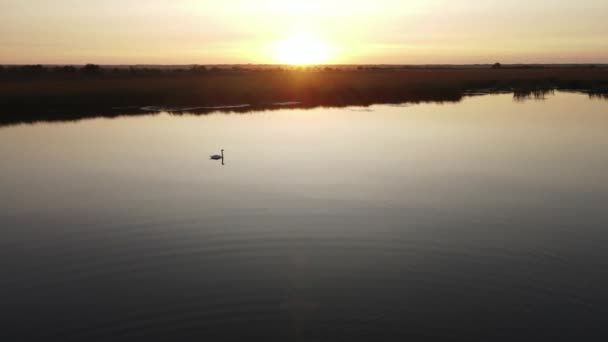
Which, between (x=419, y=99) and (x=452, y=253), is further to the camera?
(x=419, y=99)

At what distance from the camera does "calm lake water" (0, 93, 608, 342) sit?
24.6 feet

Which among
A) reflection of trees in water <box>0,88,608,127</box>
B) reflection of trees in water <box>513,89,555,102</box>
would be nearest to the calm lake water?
reflection of trees in water <box>0,88,608,127</box>

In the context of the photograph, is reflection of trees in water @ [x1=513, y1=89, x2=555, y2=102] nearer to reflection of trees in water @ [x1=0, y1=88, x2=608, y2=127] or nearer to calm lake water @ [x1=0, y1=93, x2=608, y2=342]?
reflection of trees in water @ [x1=0, y1=88, x2=608, y2=127]

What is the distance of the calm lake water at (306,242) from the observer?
7504 millimetres

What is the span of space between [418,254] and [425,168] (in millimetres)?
7383

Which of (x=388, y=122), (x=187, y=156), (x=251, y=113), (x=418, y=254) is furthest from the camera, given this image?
(x=251, y=113)

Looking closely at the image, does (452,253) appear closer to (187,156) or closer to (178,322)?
(178,322)

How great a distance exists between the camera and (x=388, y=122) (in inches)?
1096

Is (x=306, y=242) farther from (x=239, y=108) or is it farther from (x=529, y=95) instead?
(x=529, y=95)

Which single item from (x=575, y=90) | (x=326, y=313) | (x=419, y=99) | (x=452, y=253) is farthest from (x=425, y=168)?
(x=575, y=90)

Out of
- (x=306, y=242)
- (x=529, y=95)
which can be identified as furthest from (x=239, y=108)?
Answer: (x=306, y=242)

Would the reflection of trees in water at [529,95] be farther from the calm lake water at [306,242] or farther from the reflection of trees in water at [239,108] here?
the calm lake water at [306,242]

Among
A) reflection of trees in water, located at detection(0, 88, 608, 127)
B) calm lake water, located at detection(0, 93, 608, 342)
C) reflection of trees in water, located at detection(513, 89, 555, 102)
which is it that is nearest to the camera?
calm lake water, located at detection(0, 93, 608, 342)

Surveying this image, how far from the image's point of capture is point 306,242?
10.4 meters
